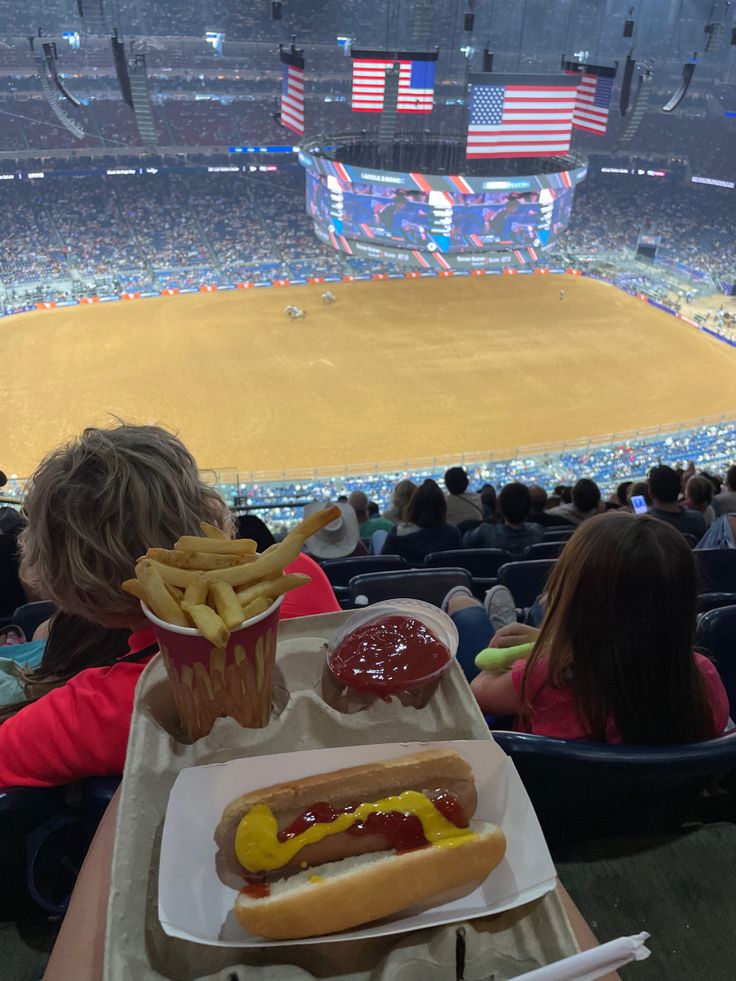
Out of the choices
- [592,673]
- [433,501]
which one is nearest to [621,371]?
[433,501]

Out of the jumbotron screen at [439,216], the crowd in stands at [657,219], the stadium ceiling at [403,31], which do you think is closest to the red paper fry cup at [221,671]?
the jumbotron screen at [439,216]

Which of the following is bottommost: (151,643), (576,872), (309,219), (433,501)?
(309,219)

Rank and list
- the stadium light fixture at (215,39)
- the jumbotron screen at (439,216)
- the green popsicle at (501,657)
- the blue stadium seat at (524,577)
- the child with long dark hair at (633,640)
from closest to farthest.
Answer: the child with long dark hair at (633,640)
the green popsicle at (501,657)
the blue stadium seat at (524,577)
the jumbotron screen at (439,216)
the stadium light fixture at (215,39)

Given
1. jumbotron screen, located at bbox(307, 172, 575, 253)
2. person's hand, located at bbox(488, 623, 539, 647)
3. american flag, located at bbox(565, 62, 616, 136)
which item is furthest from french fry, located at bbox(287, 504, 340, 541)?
jumbotron screen, located at bbox(307, 172, 575, 253)

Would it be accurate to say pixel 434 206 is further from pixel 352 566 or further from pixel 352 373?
pixel 352 566

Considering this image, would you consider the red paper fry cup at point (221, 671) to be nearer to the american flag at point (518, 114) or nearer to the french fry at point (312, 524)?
the french fry at point (312, 524)

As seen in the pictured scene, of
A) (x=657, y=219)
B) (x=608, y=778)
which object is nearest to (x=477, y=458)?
(x=608, y=778)

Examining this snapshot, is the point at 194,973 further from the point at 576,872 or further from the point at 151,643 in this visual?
the point at 576,872
